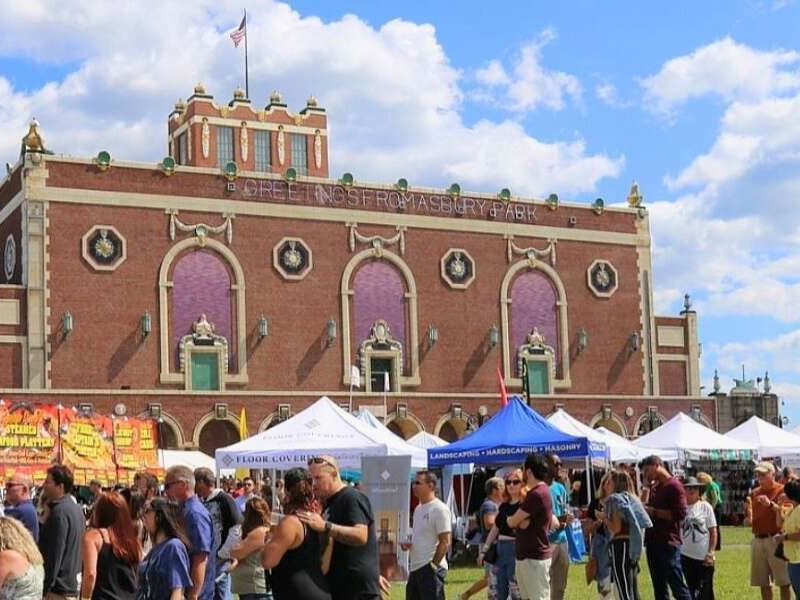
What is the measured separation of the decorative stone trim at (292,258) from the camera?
1997 inches

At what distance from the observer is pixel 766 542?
1551 centimetres

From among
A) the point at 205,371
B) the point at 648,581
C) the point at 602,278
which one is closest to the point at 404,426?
the point at 205,371

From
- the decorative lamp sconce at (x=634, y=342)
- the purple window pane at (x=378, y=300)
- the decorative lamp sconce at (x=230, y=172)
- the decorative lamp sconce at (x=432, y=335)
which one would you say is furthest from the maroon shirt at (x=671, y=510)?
the decorative lamp sconce at (x=634, y=342)

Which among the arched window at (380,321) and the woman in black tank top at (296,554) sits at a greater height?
the arched window at (380,321)

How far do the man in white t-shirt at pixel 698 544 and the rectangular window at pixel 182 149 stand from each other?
155ft

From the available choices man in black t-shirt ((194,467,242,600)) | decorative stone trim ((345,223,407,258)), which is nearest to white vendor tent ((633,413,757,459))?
decorative stone trim ((345,223,407,258))

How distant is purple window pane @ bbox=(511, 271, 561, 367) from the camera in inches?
2184

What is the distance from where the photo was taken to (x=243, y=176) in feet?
165

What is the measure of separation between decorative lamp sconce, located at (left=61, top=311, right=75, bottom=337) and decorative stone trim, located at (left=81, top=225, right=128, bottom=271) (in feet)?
6.19

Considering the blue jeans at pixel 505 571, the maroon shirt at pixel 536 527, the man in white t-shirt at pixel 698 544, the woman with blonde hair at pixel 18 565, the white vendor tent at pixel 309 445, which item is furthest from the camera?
the white vendor tent at pixel 309 445

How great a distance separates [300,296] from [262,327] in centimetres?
197

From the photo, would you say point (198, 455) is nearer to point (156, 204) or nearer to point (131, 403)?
point (131, 403)

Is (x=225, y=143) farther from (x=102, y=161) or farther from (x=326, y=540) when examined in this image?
(x=326, y=540)

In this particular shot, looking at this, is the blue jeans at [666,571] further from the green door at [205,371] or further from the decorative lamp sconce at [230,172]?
the decorative lamp sconce at [230,172]
